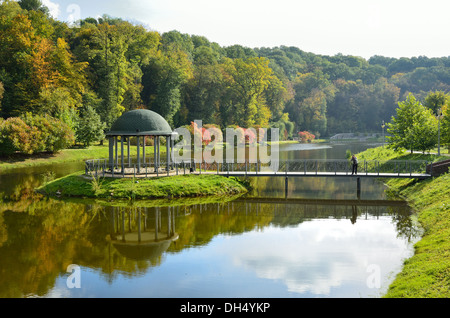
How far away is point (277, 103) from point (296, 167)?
5868 cm

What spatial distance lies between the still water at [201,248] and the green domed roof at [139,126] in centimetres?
597

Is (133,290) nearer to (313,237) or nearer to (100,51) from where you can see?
(313,237)

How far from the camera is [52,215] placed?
2414 centimetres

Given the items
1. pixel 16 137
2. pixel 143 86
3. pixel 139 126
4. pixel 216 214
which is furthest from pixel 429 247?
pixel 143 86

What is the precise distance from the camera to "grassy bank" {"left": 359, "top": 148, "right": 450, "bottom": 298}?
12.6 metres

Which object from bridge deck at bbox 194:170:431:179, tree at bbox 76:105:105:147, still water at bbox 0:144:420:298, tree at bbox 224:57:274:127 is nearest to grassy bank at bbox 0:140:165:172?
tree at bbox 76:105:105:147

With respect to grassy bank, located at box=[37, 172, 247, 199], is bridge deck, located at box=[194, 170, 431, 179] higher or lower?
higher

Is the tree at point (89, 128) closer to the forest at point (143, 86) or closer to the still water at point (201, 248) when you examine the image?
the forest at point (143, 86)

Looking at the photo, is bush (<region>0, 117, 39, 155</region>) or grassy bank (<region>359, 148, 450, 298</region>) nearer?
grassy bank (<region>359, 148, 450, 298</region>)

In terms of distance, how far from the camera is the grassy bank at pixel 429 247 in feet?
41.5

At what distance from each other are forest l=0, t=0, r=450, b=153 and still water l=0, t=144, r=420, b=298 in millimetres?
24516

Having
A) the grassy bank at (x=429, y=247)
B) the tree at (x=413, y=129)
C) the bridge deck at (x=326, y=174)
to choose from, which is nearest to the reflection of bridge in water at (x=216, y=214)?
the grassy bank at (x=429, y=247)

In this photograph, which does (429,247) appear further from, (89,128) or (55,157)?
(89,128)

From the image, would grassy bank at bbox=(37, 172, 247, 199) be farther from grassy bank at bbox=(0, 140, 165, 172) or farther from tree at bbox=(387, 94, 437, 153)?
grassy bank at bbox=(0, 140, 165, 172)
